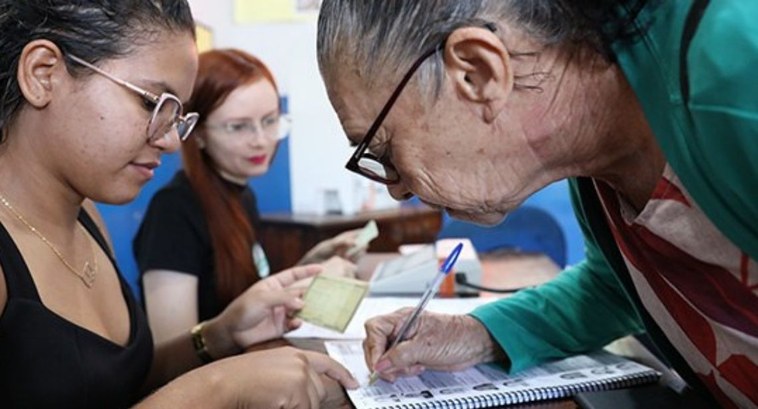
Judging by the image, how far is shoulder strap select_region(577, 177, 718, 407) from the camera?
0.77 metres

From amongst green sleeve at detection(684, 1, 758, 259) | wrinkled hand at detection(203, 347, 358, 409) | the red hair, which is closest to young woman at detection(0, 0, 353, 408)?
wrinkled hand at detection(203, 347, 358, 409)

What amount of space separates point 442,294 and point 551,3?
93 cm

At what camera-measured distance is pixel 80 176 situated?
958mm

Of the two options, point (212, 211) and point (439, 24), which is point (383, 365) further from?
point (212, 211)

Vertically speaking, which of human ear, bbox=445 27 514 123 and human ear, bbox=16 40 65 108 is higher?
human ear, bbox=445 27 514 123

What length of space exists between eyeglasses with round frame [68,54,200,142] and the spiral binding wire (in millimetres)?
505

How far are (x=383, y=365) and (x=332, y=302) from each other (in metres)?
0.31

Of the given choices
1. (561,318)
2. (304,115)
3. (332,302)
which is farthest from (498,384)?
(304,115)

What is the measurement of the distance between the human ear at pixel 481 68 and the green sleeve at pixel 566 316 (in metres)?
0.32

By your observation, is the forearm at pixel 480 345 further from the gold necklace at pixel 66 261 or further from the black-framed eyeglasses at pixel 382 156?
the gold necklace at pixel 66 261

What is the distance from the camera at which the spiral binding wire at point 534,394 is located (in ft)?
2.51

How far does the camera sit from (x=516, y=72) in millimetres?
589

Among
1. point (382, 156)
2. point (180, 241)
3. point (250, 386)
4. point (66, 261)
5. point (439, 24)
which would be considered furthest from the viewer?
point (180, 241)

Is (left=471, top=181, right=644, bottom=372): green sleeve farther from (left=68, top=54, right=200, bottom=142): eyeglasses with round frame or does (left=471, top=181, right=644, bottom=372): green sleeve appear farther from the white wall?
the white wall
